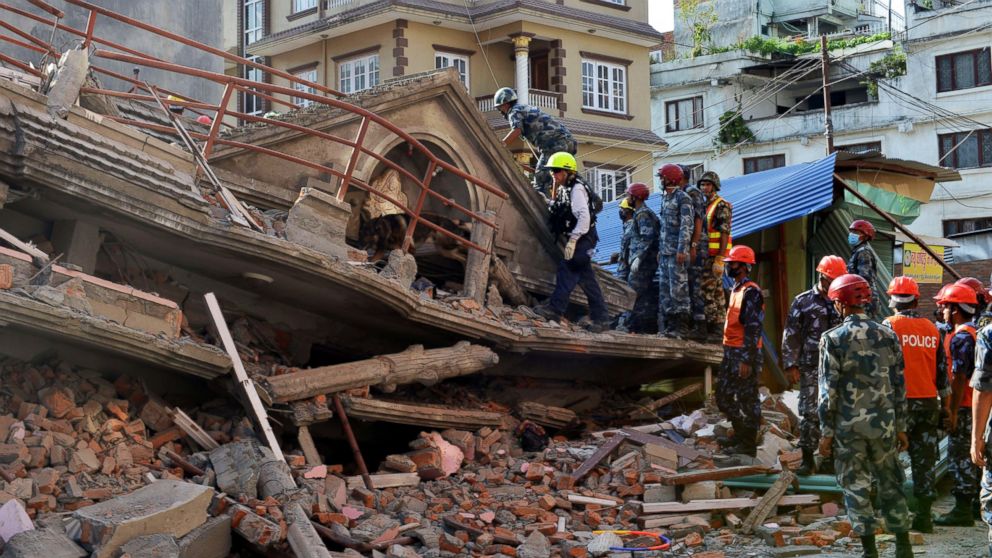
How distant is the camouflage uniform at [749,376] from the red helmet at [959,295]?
1.76 metres

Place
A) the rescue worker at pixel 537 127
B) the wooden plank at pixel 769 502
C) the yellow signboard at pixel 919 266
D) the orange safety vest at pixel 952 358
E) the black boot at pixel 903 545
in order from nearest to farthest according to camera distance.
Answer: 1. the black boot at pixel 903 545
2. the orange safety vest at pixel 952 358
3. the wooden plank at pixel 769 502
4. the rescue worker at pixel 537 127
5. the yellow signboard at pixel 919 266

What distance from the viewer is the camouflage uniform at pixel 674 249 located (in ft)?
46.0

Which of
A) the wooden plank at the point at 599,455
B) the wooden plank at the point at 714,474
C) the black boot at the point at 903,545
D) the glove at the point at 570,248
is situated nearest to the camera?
the black boot at the point at 903,545

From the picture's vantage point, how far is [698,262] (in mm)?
14422

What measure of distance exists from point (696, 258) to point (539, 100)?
816 inches

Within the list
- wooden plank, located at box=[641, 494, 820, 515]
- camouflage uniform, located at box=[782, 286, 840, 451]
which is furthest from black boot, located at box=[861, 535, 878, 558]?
camouflage uniform, located at box=[782, 286, 840, 451]

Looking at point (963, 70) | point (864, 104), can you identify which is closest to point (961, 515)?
point (963, 70)

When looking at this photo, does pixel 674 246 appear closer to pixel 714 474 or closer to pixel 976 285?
pixel 976 285

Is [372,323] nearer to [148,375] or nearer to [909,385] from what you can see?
[148,375]

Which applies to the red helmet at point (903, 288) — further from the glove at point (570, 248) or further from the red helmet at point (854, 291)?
the glove at point (570, 248)

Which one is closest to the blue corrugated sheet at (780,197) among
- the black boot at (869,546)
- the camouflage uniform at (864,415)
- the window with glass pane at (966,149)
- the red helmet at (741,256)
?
the red helmet at (741,256)

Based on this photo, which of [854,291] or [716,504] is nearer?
[854,291]

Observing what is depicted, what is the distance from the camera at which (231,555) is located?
9039 mm

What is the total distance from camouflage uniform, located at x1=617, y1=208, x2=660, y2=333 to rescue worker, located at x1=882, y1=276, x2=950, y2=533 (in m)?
4.22
